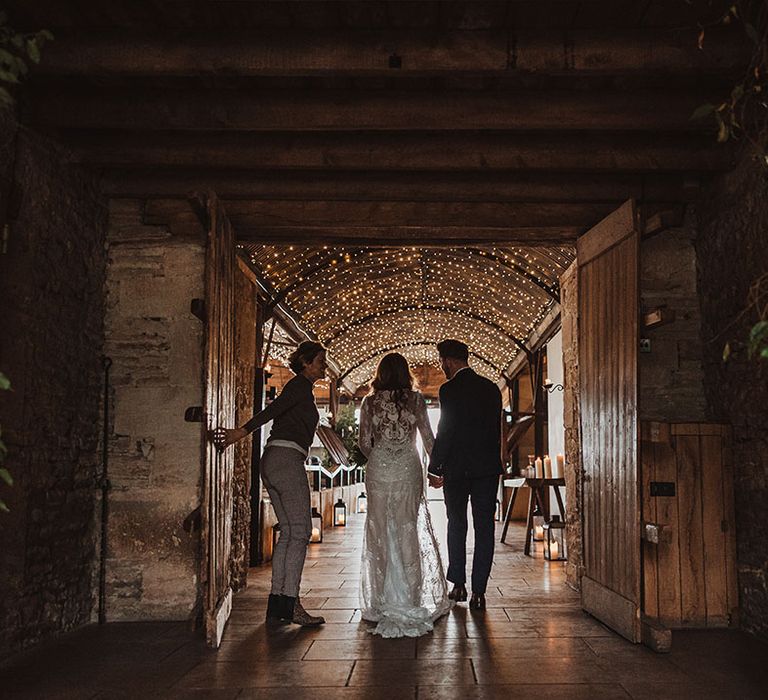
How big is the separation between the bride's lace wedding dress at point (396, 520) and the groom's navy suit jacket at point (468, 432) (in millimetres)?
356

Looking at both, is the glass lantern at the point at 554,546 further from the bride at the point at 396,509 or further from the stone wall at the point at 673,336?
the bride at the point at 396,509

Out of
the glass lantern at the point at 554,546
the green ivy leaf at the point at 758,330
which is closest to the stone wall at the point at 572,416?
the glass lantern at the point at 554,546

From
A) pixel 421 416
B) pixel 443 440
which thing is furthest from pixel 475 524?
pixel 421 416

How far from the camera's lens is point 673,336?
622cm

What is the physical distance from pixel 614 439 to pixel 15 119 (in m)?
4.12

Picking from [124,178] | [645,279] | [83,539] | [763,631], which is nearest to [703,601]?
[763,631]

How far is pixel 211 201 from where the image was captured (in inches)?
204

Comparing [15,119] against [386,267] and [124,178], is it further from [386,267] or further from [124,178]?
[386,267]

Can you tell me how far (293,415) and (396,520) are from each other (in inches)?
39.8

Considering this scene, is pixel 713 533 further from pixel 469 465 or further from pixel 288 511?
pixel 288 511

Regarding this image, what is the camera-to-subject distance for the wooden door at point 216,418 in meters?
4.89

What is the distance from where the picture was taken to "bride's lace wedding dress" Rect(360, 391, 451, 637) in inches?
218

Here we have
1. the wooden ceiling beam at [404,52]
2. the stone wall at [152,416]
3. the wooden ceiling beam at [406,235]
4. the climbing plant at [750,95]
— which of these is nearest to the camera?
the climbing plant at [750,95]

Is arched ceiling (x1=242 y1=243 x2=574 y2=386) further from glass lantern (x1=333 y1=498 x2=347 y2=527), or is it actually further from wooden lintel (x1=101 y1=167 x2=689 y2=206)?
glass lantern (x1=333 y1=498 x2=347 y2=527)
